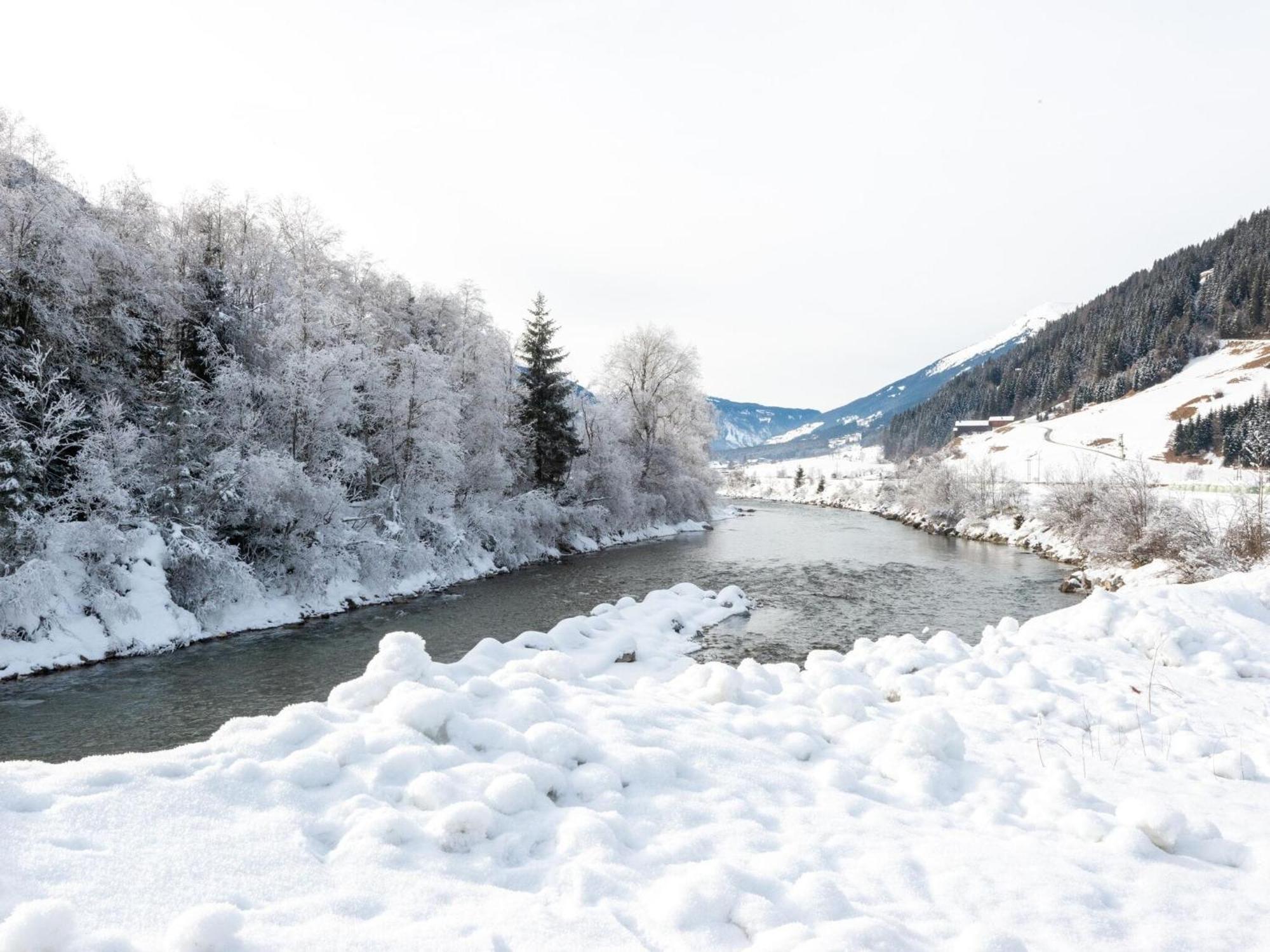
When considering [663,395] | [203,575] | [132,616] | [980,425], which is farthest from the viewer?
[980,425]

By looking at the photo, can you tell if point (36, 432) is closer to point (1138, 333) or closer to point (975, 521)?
point (975, 521)

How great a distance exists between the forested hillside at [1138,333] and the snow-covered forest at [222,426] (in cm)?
12007

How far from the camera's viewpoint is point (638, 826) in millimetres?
4789

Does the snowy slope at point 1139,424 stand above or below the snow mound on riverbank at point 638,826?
above

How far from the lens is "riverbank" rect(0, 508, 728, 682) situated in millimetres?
13625

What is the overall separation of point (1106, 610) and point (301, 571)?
20.8m

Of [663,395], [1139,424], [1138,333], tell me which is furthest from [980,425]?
[663,395]

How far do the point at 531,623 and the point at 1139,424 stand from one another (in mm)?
103946

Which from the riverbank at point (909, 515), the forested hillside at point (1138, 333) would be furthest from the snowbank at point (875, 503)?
the forested hillside at point (1138, 333)

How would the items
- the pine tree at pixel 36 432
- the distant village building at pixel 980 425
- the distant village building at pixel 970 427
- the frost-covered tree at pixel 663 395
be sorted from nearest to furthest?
the pine tree at pixel 36 432
the frost-covered tree at pixel 663 395
the distant village building at pixel 980 425
the distant village building at pixel 970 427

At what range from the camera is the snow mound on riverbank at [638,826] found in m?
3.40

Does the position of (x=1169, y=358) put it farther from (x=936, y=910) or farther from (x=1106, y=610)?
(x=936, y=910)

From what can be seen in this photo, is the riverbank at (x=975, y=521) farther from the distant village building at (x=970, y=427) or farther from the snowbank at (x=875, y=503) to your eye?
the distant village building at (x=970, y=427)

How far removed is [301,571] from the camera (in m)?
19.9
